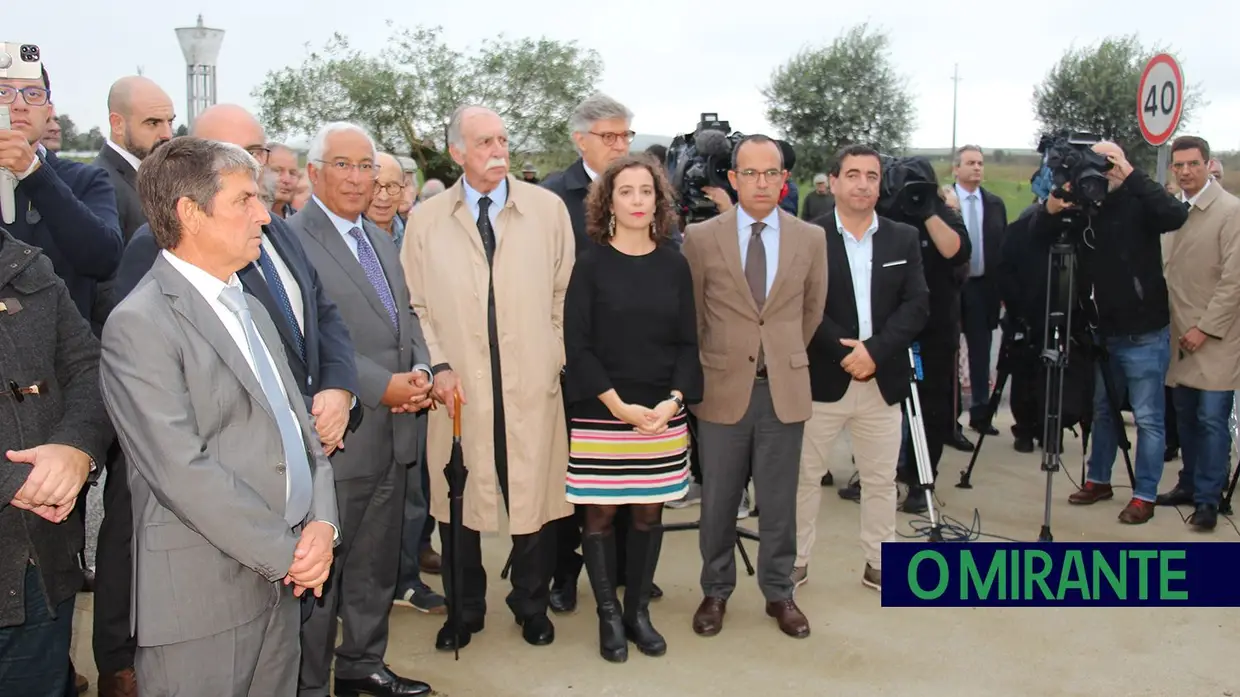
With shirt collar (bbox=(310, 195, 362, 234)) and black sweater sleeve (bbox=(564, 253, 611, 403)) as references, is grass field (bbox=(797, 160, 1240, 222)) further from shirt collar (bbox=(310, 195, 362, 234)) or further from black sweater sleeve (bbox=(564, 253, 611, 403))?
shirt collar (bbox=(310, 195, 362, 234))

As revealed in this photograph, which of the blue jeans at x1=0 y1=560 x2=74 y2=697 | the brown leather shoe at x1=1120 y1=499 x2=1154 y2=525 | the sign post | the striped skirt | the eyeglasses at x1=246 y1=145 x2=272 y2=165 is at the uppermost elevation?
the sign post

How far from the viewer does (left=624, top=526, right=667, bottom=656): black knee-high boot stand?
3.96m

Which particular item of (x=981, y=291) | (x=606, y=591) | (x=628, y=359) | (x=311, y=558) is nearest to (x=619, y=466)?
(x=628, y=359)

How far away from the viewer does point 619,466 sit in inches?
151

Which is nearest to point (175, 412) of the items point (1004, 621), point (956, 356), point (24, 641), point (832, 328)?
point (24, 641)

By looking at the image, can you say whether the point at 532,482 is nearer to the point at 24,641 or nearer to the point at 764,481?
the point at 764,481

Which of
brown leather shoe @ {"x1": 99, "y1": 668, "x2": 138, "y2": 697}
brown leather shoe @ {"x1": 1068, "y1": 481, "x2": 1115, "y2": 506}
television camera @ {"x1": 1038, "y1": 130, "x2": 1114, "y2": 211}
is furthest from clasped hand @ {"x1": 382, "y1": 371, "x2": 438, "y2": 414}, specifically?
brown leather shoe @ {"x1": 1068, "y1": 481, "x2": 1115, "y2": 506}

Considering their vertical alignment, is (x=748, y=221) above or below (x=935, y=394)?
above

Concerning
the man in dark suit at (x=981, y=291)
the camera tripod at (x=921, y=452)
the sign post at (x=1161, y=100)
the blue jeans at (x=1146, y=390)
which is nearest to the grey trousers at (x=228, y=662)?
the camera tripod at (x=921, y=452)

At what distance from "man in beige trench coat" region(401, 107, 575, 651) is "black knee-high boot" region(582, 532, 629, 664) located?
202mm

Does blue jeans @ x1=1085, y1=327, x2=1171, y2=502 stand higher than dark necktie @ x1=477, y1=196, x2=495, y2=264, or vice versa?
dark necktie @ x1=477, y1=196, x2=495, y2=264

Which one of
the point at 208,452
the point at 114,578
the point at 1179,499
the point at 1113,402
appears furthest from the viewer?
the point at 1179,499

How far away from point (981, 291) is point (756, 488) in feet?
11.8

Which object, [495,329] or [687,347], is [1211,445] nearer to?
[687,347]
